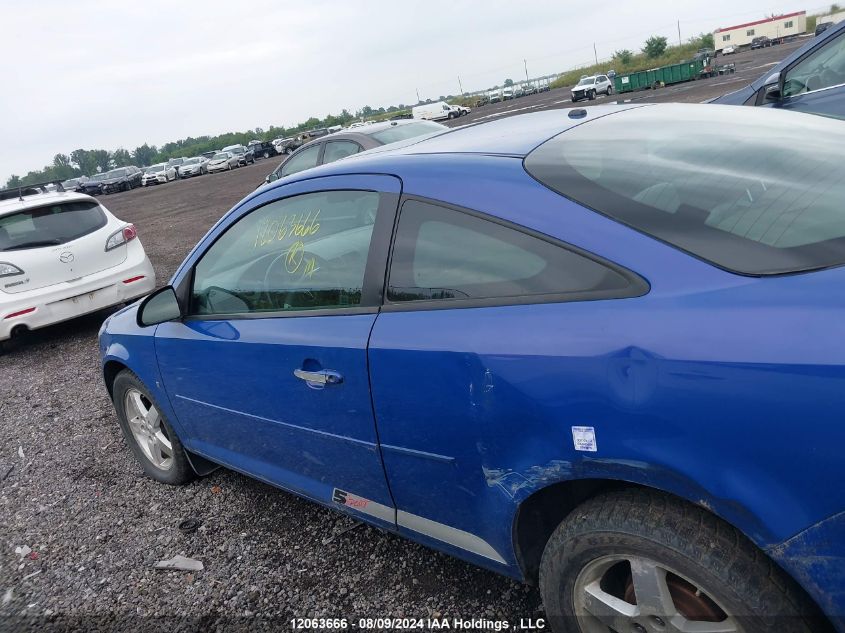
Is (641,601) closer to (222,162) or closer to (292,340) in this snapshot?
(292,340)

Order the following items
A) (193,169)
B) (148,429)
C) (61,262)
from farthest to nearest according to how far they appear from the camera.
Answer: (193,169), (61,262), (148,429)

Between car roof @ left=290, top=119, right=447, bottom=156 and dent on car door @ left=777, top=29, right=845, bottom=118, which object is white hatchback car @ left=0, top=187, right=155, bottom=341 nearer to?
car roof @ left=290, top=119, right=447, bottom=156

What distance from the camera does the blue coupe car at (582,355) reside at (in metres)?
1.44

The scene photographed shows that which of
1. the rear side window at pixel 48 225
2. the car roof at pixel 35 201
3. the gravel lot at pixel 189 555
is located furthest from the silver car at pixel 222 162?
the gravel lot at pixel 189 555

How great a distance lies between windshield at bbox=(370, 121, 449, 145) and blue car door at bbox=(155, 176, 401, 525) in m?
5.77

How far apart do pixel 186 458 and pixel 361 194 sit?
6.52ft

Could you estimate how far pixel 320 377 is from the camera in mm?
2314

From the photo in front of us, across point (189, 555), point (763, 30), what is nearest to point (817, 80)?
point (189, 555)

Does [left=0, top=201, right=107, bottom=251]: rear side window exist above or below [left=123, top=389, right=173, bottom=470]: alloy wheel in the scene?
above

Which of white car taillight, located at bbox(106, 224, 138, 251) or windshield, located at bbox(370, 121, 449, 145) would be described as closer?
white car taillight, located at bbox(106, 224, 138, 251)

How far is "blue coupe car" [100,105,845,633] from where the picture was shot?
1.44m

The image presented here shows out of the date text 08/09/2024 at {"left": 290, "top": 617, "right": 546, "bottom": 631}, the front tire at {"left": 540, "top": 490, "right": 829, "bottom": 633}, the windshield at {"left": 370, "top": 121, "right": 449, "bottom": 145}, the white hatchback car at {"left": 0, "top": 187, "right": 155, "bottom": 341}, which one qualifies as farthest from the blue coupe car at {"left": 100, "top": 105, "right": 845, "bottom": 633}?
the windshield at {"left": 370, "top": 121, "right": 449, "bottom": 145}

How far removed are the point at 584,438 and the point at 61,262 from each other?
21.8 feet

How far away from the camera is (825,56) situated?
19.4 feet
